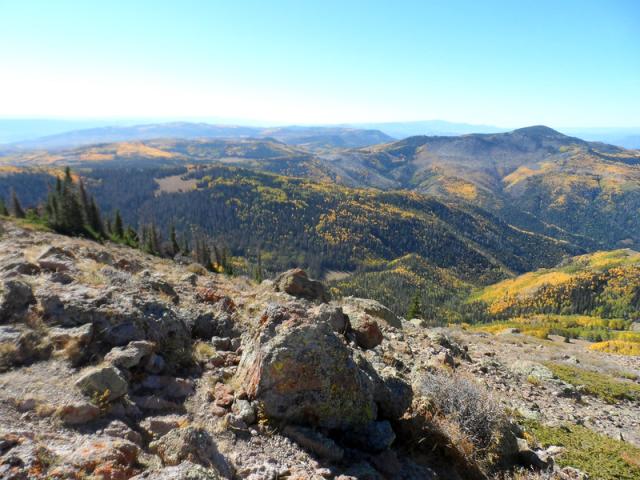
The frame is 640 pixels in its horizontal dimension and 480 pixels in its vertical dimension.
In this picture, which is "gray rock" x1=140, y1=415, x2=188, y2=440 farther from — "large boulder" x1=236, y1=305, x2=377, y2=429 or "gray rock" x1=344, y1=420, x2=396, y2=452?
"gray rock" x1=344, y1=420, x2=396, y2=452

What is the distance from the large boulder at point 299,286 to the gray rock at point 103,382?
11.9 metres

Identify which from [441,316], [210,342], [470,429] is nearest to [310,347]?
[210,342]

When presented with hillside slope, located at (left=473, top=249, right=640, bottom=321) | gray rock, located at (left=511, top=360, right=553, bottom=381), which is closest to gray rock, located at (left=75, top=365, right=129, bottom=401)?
gray rock, located at (left=511, top=360, right=553, bottom=381)

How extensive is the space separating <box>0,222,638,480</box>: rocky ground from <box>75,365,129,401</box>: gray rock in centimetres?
3

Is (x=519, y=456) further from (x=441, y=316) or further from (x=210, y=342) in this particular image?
(x=441, y=316)

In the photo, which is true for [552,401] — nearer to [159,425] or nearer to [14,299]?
[159,425]

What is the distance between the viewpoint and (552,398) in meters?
21.1

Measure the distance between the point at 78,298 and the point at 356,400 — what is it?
8511mm

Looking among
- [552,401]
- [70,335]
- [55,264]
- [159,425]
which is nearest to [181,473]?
[159,425]

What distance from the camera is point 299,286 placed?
20016 millimetres

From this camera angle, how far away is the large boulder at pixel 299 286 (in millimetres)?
19736

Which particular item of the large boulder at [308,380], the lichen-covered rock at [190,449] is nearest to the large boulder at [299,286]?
the large boulder at [308,380]

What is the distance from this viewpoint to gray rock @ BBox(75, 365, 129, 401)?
7496mm

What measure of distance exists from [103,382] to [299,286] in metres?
12.9
